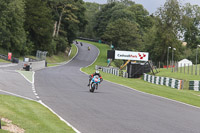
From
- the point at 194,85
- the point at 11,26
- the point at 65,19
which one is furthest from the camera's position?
the point at 65,19

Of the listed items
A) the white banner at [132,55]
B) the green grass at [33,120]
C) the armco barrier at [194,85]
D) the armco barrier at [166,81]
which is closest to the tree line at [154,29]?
the white banner at [132,55]

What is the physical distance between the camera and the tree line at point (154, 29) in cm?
8194

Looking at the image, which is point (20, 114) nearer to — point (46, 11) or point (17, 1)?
point (17, 1)

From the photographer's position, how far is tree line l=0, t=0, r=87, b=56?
236 feet

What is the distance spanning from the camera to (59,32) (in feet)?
335

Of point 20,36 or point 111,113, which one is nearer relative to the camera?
point 111,113

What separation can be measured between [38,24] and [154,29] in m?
32.7

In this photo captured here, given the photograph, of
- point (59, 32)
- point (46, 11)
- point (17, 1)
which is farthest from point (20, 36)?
point (59, 32)

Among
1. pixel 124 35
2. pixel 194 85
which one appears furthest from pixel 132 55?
pixel 124 35

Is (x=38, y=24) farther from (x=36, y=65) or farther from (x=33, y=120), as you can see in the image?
(x=33, y=120)

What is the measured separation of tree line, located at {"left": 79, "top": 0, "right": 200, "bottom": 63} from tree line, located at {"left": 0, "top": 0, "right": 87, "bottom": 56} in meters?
15.5

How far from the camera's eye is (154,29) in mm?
99562

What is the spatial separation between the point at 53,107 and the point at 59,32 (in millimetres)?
88990

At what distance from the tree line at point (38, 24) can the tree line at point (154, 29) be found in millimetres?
15479
